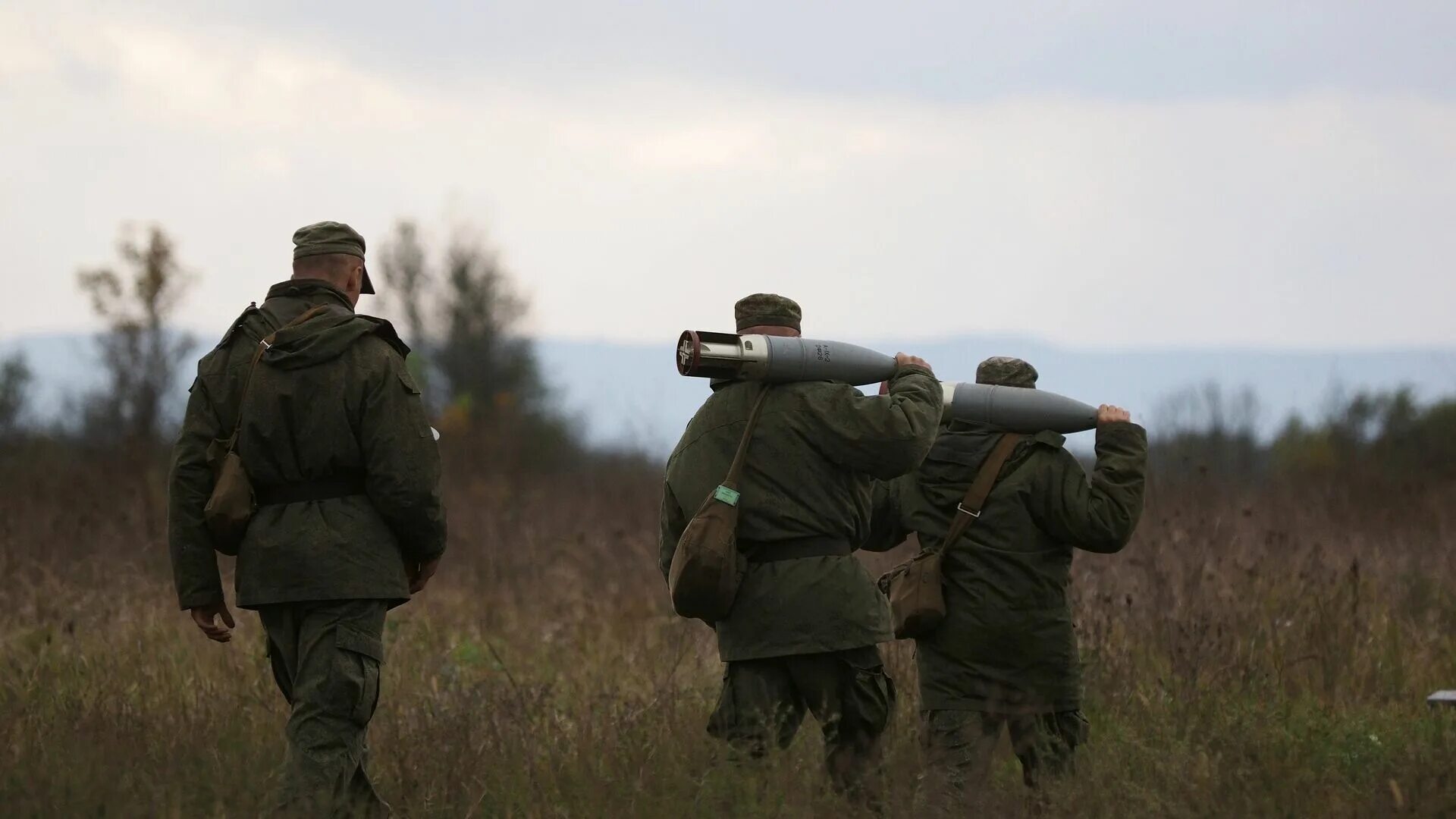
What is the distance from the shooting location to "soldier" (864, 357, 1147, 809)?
18.7ft

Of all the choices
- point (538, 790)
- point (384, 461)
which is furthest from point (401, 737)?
point (384, 461)

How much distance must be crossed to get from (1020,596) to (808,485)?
88 centimetres

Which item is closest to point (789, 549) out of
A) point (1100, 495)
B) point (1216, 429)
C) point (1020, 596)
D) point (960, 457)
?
point (960, 457)

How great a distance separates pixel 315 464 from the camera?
5.27 meters

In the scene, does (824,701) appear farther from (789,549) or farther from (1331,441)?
(1331,441)

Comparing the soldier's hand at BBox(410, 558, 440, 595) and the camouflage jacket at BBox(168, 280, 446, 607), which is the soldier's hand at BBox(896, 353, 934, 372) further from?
the soldier's hand at BBox(410, 558, 440, 595)

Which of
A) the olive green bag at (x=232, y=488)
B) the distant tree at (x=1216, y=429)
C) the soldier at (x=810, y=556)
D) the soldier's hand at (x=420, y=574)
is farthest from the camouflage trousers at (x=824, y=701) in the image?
the distant tree at (x=1216, y=429)

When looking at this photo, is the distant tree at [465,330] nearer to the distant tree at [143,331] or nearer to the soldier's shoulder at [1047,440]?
the distant tree at [143,331]

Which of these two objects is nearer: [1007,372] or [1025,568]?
[1025,568]

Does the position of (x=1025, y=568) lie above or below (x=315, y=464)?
below

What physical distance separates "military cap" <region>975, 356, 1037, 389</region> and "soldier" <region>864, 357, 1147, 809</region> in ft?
0.67

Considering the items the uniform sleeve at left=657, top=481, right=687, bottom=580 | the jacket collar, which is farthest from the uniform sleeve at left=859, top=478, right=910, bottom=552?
the jacket collar

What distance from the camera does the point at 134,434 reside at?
53.5 feet

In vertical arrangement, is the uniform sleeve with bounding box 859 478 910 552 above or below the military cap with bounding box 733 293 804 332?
below
